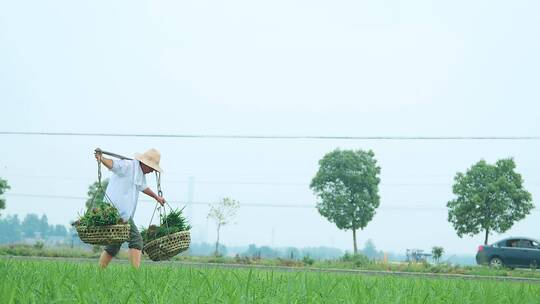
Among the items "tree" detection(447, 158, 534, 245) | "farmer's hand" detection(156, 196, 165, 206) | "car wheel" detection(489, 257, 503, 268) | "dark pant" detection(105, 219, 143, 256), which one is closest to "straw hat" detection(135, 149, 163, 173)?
"farmer's hand" detection(156, 196, 165, 206)

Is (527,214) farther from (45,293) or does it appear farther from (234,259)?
(45,293)

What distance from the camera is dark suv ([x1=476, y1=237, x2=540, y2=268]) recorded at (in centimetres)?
2436

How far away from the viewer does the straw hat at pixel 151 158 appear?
699cm

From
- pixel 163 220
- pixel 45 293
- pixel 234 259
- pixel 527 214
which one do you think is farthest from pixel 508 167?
pixel 45 293

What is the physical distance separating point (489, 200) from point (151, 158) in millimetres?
30982

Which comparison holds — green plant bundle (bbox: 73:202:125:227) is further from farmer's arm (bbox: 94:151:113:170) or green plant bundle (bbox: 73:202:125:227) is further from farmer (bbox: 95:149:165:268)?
farmer's arm (bbox: 94:151:113:170)

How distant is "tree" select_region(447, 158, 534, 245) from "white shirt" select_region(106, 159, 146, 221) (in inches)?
1196

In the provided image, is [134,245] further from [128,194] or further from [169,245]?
[128,194]

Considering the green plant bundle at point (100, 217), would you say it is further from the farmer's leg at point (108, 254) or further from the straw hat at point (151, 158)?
the straw hat at point (151, 158)

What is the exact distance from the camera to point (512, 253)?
80.2 ft

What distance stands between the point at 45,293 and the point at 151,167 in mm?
3834

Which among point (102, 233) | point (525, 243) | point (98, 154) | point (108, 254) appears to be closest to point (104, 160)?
point (98, 154)

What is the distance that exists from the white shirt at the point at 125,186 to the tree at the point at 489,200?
1196 inches

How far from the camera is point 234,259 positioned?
22203 millimetres
